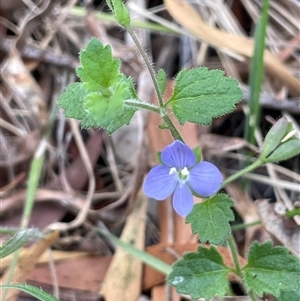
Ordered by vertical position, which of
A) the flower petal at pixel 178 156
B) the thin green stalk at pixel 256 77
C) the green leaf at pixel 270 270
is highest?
the thin green stalk at pixel 256 77

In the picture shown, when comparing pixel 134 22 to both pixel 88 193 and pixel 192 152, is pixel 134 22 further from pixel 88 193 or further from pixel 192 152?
pixel 192 152

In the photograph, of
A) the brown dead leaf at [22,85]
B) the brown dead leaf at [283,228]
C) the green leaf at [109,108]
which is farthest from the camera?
the brown dead leaf at [22,85]

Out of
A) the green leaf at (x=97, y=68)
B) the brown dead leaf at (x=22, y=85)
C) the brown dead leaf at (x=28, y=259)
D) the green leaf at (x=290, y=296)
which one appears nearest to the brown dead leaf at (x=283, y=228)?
the green leaf at (x=290, y=296)

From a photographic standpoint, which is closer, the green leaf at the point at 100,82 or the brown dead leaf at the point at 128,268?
the green leaf at the point at 100,82

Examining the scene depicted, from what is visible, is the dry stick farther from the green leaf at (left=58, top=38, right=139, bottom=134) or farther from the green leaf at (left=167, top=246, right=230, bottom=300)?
the green leaf at (left=58, top=38, right=139, bottom=134)

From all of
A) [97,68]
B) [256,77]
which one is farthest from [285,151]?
[256,77]

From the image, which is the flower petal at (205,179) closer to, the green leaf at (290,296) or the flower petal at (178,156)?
the flower petal at (178,156)

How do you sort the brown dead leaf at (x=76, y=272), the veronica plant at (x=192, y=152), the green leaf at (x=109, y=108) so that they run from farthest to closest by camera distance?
the brown dead leaf at (x=76, y=272) < the veronica plant at (x=192, y=152) < the green leaf at (x=109, y=108)

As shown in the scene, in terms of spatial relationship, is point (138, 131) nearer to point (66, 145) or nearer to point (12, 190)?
point (66, 145)

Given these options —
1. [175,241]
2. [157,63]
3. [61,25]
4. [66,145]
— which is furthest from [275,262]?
[61,25]
